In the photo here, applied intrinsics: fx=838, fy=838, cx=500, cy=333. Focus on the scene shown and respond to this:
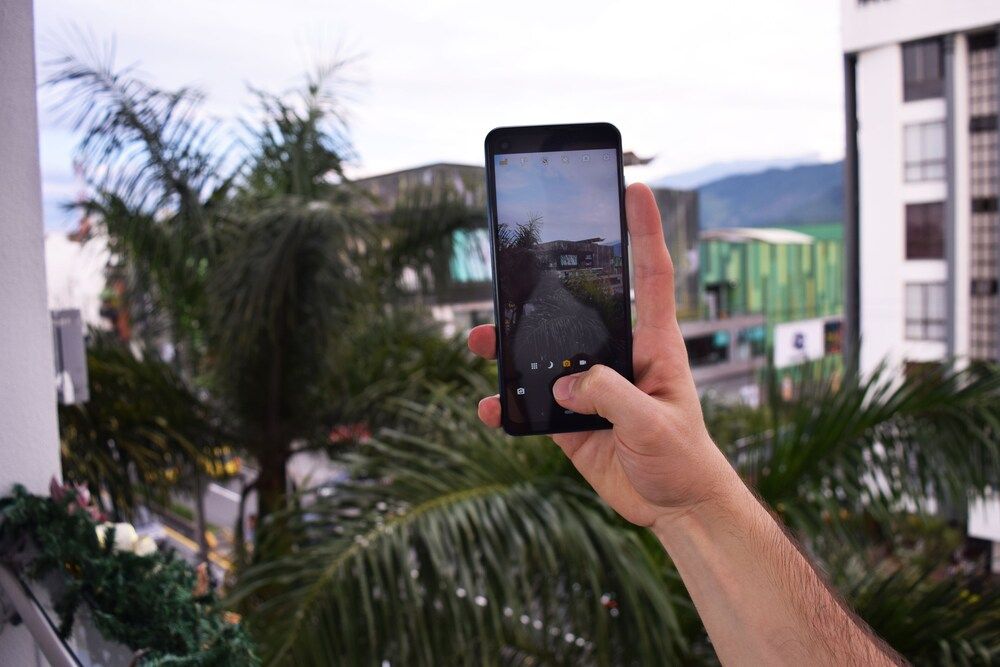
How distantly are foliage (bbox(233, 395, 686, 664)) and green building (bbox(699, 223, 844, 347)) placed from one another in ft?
5.76

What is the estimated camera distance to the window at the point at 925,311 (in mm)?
3025

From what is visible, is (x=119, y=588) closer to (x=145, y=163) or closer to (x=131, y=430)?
(x=131, y=430)

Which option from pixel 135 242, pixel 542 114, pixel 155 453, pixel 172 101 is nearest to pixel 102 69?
pixel 172 101

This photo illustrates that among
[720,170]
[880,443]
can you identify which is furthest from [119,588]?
[720,170]

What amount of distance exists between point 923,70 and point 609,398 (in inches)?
114

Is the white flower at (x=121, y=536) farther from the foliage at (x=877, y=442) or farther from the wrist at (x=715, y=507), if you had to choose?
the foliage at (x=877, y=442)

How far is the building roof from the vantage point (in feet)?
9.81

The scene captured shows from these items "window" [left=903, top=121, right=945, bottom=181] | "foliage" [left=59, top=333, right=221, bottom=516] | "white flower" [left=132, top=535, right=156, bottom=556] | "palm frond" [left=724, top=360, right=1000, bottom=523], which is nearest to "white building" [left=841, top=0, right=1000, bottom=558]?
"window" [left=903, top=121, right=945, bottom=181]

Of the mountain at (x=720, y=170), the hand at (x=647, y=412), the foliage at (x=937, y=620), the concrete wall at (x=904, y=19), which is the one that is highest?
the concrete wall at (x=904, y=19)

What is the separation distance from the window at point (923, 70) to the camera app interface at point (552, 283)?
2735 mm

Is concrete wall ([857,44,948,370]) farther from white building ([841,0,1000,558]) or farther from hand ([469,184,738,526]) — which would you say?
hand ([469,184,738,526])

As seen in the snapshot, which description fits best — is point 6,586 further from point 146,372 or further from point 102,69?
point 102,69

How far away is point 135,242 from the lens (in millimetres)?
2004

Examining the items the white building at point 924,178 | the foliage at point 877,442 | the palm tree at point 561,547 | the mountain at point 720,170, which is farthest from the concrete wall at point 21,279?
the white building at point 924,178
